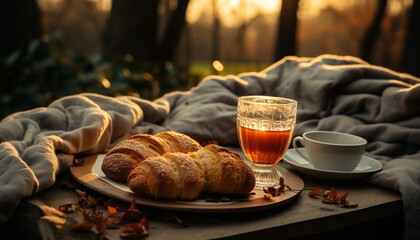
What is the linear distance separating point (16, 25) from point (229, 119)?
3.63 metres

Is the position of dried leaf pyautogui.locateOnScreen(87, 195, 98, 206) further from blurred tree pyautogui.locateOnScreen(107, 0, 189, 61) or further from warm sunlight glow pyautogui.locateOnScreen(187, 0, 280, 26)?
warm sunlight glow pyautogui.locateOnScreen(187, 0, 280, 26)

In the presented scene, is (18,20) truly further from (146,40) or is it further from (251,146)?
(251,146)

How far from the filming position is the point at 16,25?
480 centimetres

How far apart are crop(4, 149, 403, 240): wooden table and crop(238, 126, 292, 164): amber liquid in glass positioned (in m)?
0.19

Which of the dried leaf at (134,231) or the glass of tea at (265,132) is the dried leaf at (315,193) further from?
the dried leaf at (134,231)

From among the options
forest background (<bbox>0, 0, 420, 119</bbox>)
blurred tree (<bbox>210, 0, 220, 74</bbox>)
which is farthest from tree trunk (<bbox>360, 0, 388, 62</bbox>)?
blurred tree (<bbox>210, 0, 220, 74</bbox>)

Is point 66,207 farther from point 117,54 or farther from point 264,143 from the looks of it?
point 117,54

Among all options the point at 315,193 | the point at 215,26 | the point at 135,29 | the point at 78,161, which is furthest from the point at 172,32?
the point at 215,26

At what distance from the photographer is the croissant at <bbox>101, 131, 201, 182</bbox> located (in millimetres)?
1495

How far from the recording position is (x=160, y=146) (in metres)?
1.60

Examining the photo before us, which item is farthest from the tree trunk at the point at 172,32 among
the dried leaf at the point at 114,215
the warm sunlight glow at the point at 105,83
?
the dried leaf at the point at 114,215

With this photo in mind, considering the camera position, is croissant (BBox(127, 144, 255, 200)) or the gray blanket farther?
the gray blanket

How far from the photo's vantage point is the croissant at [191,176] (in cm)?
133

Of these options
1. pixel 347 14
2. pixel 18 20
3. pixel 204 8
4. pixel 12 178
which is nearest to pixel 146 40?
pixel 18 20
